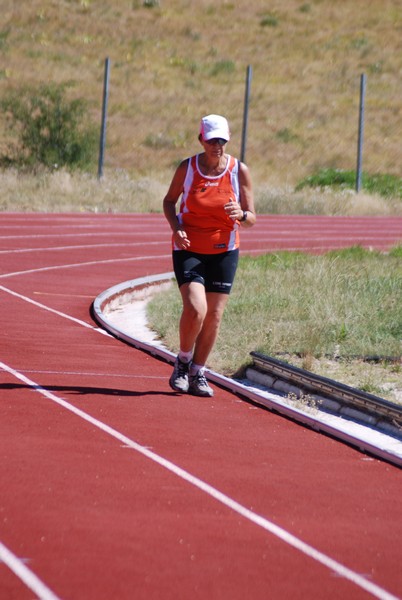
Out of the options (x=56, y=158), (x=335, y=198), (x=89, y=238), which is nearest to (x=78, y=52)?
(x=56, y=158)

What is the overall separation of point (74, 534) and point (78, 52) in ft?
206

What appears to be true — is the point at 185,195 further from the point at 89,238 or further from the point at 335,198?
the point at 335,198

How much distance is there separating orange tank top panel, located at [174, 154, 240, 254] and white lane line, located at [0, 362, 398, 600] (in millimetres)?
1580

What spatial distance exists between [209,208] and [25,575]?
15.5 feet

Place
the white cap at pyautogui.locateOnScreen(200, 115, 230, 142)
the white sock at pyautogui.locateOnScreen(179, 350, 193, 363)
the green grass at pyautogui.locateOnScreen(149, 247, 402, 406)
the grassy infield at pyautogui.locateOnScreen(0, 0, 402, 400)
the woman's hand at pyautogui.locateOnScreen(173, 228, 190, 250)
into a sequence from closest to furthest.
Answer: the white cap at pyautogui.locateOnScreen(200, 115, 230, 142) < the woman's hand at pyautogui.locateOnScreen(173, 228, 190, 250) < the white sock at pyautogui.locateOnScreen(179, 350, 193, 363) < the green grass at pyautogui.locateOnScreen(149, 247, 402, 406) < the grassy infield at pyautogui.locateOnScreen(0, 0, 402, 400)

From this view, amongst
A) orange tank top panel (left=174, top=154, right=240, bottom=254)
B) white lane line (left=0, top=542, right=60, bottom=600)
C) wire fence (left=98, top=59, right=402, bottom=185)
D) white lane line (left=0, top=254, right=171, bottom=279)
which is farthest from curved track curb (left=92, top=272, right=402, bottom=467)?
wire fence (left=98, top=59, right=402, bottom=185)

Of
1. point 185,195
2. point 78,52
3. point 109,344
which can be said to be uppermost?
point 78,52

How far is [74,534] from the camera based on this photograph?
19.5 ft

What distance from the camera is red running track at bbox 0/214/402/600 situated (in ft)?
17.9

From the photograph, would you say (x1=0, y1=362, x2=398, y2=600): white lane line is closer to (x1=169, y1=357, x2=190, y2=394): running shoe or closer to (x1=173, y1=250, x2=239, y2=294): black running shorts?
(x1=169, y1=357, x2=190, y2=394): running shoe

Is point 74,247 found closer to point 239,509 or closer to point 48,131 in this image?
point 239,509

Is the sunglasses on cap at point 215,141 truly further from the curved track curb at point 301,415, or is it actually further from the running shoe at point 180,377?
the curved track curb at point 301,415

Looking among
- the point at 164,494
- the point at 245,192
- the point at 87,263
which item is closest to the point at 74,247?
the point at 87,263

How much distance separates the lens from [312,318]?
557 inches
